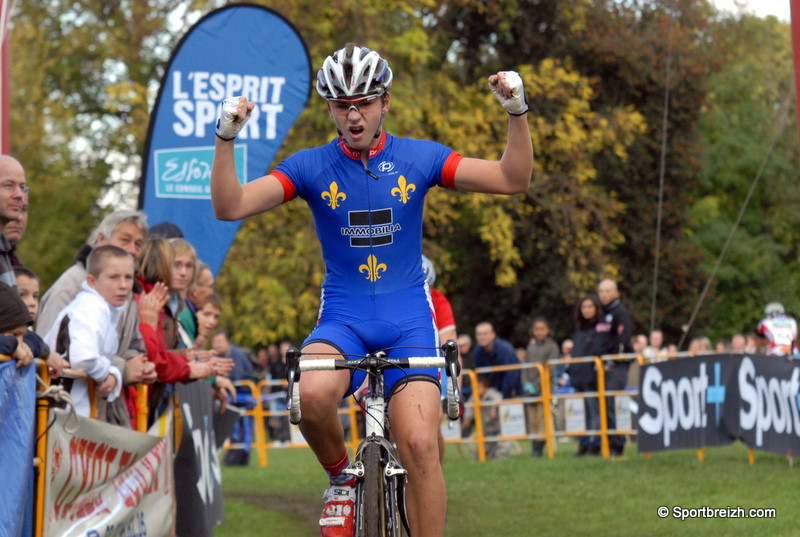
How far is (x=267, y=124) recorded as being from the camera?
546 inches

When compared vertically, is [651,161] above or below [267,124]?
above

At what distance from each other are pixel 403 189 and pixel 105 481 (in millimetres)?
3152

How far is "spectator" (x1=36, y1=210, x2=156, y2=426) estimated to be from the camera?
834cm

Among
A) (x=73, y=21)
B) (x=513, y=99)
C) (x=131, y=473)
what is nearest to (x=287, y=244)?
(x=73, y=21)

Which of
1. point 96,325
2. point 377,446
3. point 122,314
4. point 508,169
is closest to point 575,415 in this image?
point 122,314

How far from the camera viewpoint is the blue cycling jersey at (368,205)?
6.01m

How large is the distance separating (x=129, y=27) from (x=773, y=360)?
22132 millimetres

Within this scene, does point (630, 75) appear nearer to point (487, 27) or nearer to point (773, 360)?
point (487, 27)

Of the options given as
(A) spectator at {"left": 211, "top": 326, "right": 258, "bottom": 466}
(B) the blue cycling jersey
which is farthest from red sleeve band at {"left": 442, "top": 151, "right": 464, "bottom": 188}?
(A) spectator at {"left": 211, "top": 326, "right": 258, "bottom": 466}

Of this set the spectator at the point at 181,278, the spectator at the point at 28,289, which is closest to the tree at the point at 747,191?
the spectator at the point at 181,278

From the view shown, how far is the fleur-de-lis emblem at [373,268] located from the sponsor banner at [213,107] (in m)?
7.24

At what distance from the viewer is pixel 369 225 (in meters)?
6.00

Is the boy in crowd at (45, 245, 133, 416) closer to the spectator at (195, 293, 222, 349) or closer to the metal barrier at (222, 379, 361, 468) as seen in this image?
the spectator at (195, 293, 222, 349)

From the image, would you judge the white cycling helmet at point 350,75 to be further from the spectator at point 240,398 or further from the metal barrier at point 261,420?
the metal barrier at point 261,420
